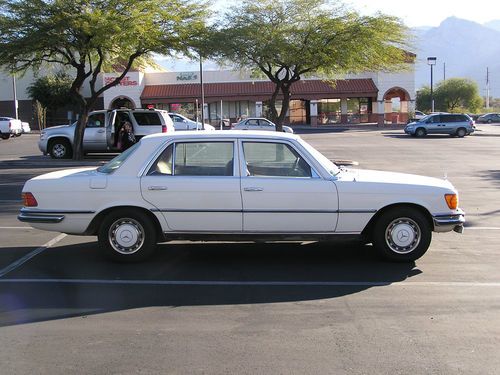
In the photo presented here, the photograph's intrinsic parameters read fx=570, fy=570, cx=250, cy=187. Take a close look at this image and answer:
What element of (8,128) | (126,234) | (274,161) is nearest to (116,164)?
(126,234)

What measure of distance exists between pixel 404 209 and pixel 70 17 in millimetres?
14325

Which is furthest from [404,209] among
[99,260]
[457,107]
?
[457,107]

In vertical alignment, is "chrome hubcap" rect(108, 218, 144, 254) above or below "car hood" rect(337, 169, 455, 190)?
below

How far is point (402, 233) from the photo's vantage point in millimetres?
6703

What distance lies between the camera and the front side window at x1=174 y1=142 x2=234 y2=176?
6742mm

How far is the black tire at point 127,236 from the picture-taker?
669 cm

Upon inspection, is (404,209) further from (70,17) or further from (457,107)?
(457,107)

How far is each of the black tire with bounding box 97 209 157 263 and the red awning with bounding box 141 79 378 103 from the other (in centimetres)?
4592

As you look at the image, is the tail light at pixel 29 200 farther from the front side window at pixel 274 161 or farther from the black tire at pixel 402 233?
the black tire at pixel 402 233

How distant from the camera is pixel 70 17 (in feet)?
57.9

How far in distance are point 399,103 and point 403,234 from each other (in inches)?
2078

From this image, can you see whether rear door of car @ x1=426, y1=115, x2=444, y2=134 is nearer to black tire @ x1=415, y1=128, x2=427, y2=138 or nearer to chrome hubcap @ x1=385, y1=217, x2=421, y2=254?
black tire @ x1=415, y1=128, x2=427, y2=138

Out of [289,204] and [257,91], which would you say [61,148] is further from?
[257,91]

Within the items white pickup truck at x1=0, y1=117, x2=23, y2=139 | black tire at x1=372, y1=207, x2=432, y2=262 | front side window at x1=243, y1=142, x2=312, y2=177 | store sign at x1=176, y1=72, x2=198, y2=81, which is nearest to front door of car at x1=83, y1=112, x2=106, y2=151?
front side window at x1=243, y1=142, x2=312, y2=177
